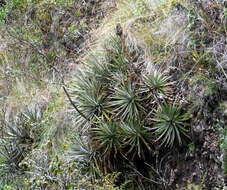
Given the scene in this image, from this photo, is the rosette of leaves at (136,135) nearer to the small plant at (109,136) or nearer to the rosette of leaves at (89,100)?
the small plant at (109,136)

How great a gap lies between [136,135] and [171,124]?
1.66ft

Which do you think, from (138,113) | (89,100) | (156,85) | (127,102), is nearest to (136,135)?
(138,113)

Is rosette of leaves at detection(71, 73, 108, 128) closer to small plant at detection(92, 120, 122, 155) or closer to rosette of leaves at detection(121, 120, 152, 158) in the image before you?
small plant at detection(92, 120, 122, 155)

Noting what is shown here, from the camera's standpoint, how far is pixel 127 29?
17.7 feet

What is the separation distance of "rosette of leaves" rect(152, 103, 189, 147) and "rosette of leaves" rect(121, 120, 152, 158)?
0.21 m

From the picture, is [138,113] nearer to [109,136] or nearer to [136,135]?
[136,135]

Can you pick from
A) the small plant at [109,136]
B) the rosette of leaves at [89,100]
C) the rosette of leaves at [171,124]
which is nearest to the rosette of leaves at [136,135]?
the small plant at [109,136]

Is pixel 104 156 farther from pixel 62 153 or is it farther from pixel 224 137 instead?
pixel 224 137

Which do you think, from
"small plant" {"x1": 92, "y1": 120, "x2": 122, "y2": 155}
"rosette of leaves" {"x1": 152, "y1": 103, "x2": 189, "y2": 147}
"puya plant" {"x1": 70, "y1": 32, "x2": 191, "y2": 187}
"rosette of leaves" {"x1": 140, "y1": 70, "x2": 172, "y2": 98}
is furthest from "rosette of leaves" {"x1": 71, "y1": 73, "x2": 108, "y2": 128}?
"rosette of leaves" {"x1": 152, "y1": 103, "x2": 189, "y2": 147}

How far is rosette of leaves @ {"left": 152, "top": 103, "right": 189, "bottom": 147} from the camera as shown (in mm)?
3984

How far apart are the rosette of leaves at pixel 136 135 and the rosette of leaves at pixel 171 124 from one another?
206 millimetres

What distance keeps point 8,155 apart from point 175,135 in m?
3.33

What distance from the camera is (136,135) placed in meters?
4.25

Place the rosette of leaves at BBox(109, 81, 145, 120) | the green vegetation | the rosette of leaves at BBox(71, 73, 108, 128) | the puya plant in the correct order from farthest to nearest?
the rosette of leaves at BBox(71, 73, 108, 128) < the rosette of leaves at BBox(109, 81, 145, 120) < the puya plant < the green vegetation
